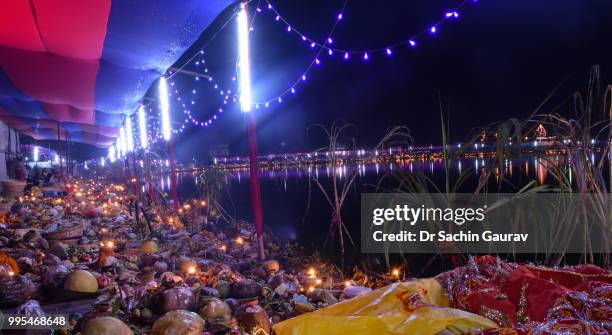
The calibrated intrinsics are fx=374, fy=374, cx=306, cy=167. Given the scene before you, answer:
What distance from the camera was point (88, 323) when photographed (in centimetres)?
169

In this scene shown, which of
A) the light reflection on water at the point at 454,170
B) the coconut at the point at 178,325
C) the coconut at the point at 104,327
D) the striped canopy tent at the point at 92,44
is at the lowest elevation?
the coconut at the point at 178,325

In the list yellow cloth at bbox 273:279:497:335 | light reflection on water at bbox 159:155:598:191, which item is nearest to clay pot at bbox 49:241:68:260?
light reflection on water at bbox 159:155:598:191

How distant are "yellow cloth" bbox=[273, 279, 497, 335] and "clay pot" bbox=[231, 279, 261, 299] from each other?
1.22 m

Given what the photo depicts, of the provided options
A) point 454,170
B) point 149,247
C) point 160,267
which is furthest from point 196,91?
point 454,170

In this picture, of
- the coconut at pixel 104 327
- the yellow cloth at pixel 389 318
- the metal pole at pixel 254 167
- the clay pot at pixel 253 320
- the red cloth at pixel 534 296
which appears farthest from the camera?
the metal pole at pixel 254 167

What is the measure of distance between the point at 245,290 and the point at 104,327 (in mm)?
1067

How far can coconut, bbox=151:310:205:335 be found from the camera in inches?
67.5

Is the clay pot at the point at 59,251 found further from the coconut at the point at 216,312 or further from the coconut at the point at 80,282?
the coconut at the point at 216,312

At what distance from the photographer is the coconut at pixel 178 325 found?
67.5 inches

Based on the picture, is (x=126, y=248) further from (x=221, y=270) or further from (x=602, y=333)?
(x=602, y=333)

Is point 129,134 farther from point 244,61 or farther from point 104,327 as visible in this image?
point 104,327

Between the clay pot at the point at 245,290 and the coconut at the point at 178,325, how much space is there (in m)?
0.76

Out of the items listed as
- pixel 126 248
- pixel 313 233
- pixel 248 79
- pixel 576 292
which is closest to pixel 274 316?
pixel 576 292

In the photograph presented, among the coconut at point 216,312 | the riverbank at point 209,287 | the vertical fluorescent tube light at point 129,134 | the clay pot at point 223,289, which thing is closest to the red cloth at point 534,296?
the riverbank at point 209,287
